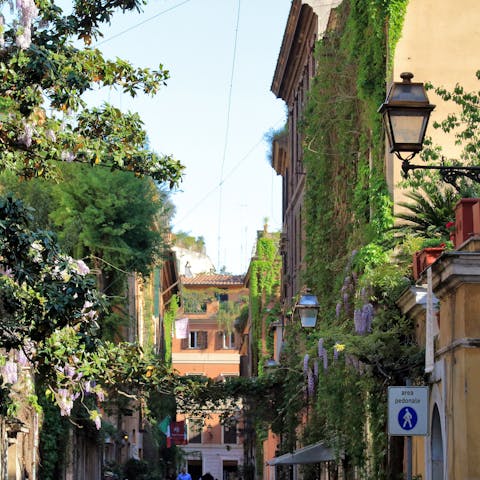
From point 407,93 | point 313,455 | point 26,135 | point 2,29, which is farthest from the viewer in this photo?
point 313,455

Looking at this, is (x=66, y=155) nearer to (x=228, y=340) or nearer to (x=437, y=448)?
(x=437, y=448)

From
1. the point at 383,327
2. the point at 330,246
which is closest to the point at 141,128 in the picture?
the point at 383,327

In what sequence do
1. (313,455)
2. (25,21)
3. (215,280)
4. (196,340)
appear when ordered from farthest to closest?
(215,280), (196,340), (313,455), (25,21)

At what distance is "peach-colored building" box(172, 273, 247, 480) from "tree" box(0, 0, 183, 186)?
82879 millimetres

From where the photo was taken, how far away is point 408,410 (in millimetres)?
15797

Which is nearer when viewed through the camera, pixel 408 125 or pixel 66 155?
pixel 408 125

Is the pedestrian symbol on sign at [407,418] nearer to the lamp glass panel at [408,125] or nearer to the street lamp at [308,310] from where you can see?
the lamp glass panel at [408,125]

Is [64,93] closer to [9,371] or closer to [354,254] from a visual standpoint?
[9,371]

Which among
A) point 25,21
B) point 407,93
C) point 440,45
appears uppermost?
point 440,45

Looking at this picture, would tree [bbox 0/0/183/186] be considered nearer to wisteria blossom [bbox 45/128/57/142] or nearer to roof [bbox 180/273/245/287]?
wisteria blossom [bbox 45/128/57/142]

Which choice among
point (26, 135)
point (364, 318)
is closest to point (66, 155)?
point (26, 135)

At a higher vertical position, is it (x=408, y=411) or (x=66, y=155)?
(x=66, y=155)

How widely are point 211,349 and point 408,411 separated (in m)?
89.0

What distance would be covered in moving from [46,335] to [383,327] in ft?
27.8
